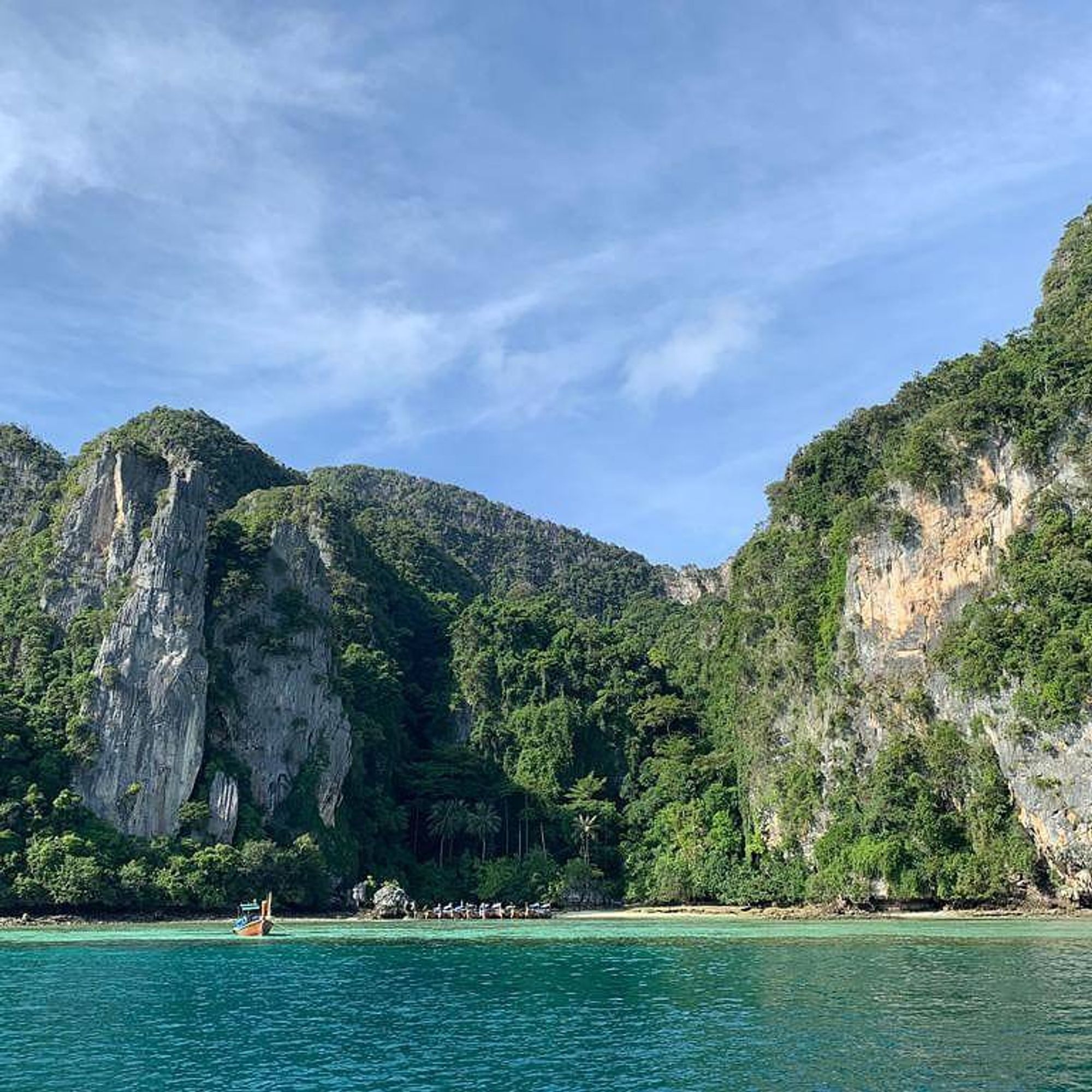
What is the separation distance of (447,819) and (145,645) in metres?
22.0

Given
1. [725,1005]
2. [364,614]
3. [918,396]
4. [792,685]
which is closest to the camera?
[725,1005]

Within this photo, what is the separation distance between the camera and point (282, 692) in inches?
2665

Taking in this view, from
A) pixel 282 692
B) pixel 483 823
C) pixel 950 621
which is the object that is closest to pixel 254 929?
pixel 282 692

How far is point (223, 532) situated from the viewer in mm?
70500

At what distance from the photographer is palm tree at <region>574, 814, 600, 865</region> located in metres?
69.5

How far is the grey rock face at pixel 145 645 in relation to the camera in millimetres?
59031

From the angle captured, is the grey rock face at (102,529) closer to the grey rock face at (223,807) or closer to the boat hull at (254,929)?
the grey rock face at (223,807)

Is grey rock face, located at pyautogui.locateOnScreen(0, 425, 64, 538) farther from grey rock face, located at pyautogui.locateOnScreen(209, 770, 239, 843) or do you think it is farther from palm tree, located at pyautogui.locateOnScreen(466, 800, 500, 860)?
palm tree, located at pyautogui.locateOnScreen(466, 800, 500, 860)

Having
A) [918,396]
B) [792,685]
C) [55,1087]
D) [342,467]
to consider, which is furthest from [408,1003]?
[342,467]

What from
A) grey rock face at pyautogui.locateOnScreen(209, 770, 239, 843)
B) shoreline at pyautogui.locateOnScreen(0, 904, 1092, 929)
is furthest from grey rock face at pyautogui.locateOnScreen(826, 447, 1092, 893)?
grey rock face at pyautogui.locateOnScreen(209, 770, 239, 843)

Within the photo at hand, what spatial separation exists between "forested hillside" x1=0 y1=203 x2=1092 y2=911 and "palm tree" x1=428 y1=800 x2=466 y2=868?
254 millimetres

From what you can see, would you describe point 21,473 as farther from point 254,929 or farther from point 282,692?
point 254,929

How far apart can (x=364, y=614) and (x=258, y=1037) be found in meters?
62.6

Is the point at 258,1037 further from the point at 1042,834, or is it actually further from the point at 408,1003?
the point at 1042,834
